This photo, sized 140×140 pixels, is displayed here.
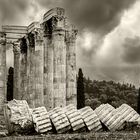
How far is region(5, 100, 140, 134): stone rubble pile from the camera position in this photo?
17.6 metres

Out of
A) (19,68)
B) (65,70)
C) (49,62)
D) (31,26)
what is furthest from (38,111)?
(19,68)

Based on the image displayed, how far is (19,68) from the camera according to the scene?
44469 mm

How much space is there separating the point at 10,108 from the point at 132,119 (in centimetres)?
519

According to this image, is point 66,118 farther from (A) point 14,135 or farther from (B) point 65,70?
(B) point 65,70

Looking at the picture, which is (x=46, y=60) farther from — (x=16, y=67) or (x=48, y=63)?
(x=16, y=67)

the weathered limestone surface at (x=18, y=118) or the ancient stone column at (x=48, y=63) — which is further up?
the ancient stone column at (x=48, y=63)

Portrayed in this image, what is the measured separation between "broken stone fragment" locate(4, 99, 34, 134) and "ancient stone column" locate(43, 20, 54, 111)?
15779 millimetres

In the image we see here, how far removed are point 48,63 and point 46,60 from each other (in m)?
0.42

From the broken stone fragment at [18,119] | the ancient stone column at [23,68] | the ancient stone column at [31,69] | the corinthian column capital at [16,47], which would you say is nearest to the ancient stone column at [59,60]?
the ancient stone column at [31,69]

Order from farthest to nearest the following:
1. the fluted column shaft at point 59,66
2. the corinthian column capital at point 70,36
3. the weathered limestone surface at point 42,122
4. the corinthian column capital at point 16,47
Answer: the corinthian column capital at point 16,47
the corinthian column capital at point 70,36
the fluted column shaft at point 59,66
the weathered limestone surface at point 42,122

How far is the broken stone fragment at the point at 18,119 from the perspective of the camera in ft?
58.8

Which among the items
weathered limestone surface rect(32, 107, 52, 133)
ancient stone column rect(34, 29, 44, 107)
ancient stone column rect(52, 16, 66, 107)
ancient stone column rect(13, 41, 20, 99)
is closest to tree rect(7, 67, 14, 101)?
ancient stone column rect(13, 41, 20, 99)

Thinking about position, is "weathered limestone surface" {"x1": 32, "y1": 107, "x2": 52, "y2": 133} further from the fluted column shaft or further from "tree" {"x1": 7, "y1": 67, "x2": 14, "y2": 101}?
"tree" {"x1": 7, "y1": 67, "x2": 14, "y2": 101}

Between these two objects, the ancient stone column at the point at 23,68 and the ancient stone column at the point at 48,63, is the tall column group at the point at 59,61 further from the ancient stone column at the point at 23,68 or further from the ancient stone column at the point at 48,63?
the ancient stone column at the point at 23,68
